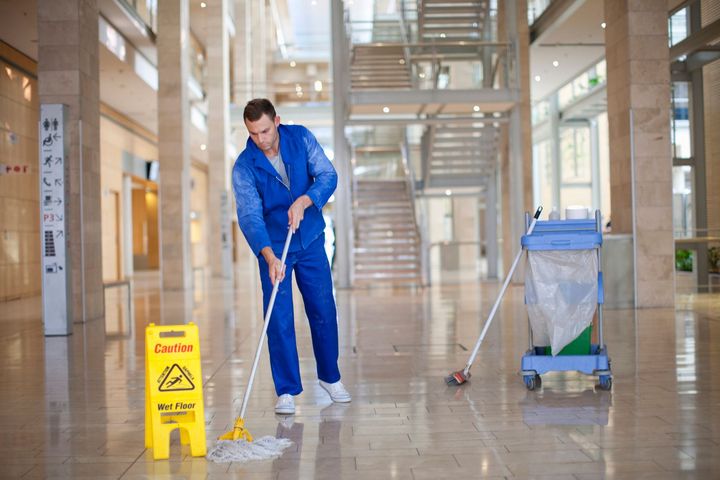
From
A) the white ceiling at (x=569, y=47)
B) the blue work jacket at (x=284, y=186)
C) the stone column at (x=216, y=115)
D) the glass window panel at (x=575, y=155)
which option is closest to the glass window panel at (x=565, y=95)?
the white ceiling at (x=569, y=47)

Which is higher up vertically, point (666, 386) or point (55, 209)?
point (55, 209)

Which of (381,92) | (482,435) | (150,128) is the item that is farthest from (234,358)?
(150,128)

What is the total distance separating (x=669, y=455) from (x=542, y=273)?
1.83m

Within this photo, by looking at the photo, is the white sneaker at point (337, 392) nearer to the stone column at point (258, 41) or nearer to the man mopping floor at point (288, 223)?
the man mopping floor at point (288, 223)

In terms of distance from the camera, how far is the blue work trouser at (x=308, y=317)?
4.65m

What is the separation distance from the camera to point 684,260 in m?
16.0

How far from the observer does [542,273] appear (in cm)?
517

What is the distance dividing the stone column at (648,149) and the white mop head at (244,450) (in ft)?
25.8

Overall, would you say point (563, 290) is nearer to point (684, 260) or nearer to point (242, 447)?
point (242, 447)

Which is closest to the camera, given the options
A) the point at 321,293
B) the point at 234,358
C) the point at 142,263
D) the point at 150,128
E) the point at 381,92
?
the point at 321,293

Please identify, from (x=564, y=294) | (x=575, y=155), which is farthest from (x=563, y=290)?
(x=575, y=155)

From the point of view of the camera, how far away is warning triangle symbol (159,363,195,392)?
3699mm

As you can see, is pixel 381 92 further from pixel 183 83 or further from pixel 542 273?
pixel 542 273

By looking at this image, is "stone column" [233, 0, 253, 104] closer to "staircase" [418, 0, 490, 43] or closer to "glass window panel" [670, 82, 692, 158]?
"staircase" [418, 0, 490, 43]
